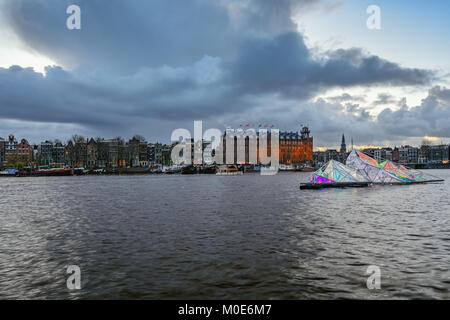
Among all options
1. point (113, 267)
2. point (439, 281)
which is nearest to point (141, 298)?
point (113, 267)

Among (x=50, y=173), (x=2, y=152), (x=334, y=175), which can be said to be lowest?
(x=50, y=173)

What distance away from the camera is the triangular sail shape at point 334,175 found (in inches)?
2168

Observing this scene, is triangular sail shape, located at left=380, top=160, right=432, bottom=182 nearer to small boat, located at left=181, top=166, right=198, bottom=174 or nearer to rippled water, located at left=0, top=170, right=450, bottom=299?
rippled water, located at left=0, top=170, right=450, bottom=299

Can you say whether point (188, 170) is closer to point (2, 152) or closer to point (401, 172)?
point (401, 172)

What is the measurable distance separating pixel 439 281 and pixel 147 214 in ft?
71.6

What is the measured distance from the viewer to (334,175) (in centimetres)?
5528

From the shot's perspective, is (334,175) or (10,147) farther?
(10,147)

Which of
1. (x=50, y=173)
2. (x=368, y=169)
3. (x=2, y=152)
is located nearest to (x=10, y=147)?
(x=2, y=152)

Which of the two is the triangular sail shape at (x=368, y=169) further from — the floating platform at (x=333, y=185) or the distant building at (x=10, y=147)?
the distant building at (x=10, y=147)

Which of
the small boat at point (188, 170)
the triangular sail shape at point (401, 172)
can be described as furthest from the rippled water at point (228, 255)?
the small boat at point (188, 170)

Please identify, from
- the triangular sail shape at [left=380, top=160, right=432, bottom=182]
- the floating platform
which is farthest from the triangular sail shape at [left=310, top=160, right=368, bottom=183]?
the triangular sail shape at [left=380, top=160, right=432, bottom=182]

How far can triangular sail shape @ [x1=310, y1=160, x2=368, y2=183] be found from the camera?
181 feet

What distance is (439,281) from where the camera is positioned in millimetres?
10922
